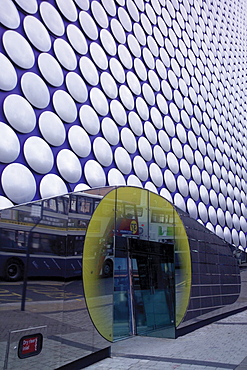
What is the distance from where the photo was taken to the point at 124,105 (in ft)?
37.4

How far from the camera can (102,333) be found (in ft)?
20.6

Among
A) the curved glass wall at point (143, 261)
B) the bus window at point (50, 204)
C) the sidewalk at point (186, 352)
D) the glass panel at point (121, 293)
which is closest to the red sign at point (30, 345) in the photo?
the sidewalk at point (186, 352)

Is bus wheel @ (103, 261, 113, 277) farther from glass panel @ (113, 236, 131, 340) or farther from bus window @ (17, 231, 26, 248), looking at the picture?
bus window @ (17, 231, 26, 248)

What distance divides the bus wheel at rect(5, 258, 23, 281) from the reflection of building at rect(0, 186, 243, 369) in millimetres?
12

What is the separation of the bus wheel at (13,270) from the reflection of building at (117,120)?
0.05 meters

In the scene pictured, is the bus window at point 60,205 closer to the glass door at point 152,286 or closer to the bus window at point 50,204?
the bus window at point 50,204

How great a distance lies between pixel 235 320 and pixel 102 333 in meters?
6.47

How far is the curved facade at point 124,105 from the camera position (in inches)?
285

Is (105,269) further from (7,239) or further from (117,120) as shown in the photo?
(117,120)

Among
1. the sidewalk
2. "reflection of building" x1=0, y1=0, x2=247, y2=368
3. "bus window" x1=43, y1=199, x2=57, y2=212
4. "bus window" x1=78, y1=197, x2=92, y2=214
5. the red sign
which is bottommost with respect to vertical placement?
the sidewalk

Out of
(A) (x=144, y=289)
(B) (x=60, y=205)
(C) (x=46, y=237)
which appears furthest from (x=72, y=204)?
(A) (x=144, y=289)

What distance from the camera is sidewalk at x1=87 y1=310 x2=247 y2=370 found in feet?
19.4

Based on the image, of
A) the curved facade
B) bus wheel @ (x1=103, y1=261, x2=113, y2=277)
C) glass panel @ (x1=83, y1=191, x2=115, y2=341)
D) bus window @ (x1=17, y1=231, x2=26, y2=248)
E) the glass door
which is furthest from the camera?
the glass door

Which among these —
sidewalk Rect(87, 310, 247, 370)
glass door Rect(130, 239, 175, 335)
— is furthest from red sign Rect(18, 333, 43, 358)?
glass door Rect(130, 239, 175, 335)
